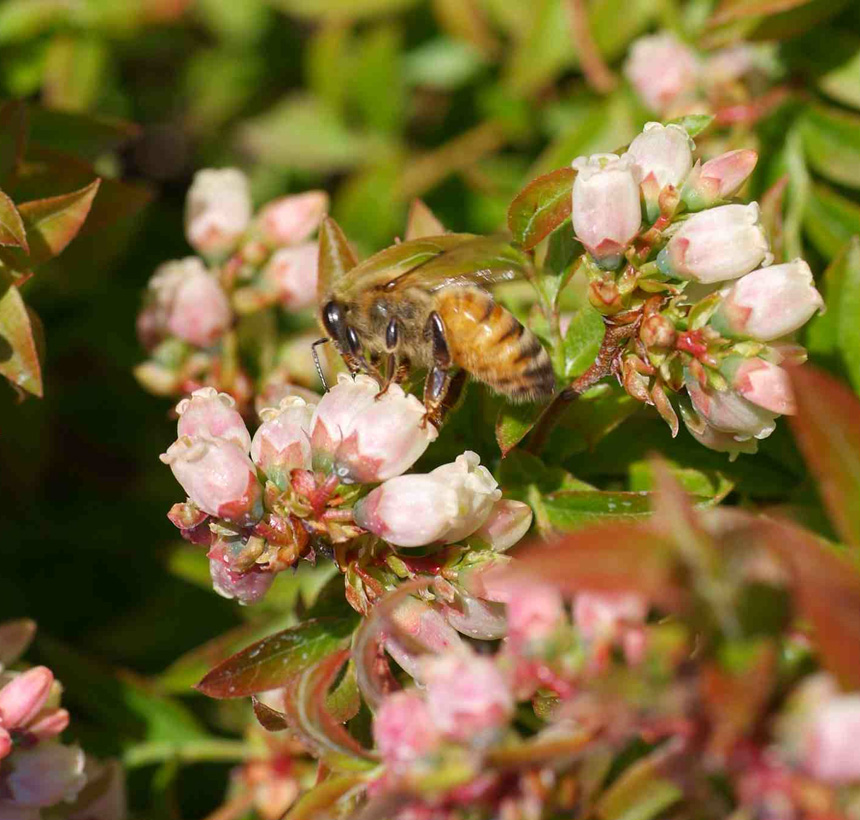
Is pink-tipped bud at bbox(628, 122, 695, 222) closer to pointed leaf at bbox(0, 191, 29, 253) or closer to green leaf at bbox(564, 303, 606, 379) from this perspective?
green leaf at bbox(564, 303, 606, 379)

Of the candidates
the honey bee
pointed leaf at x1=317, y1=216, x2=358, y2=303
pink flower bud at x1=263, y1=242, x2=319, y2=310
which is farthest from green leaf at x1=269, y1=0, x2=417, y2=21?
the honey bee

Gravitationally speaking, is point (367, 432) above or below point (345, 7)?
below

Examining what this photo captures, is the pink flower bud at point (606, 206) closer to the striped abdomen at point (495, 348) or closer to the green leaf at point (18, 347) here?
the striped abdomen at point (495, 348)

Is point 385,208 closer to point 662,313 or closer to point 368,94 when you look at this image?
point 368,94

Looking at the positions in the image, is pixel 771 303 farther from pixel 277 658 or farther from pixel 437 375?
pixel 277 658

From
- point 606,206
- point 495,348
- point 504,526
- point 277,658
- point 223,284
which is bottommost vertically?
point 277,658

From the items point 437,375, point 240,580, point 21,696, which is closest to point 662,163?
point 437,375

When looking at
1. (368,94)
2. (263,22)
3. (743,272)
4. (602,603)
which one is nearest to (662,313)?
(743,272)
